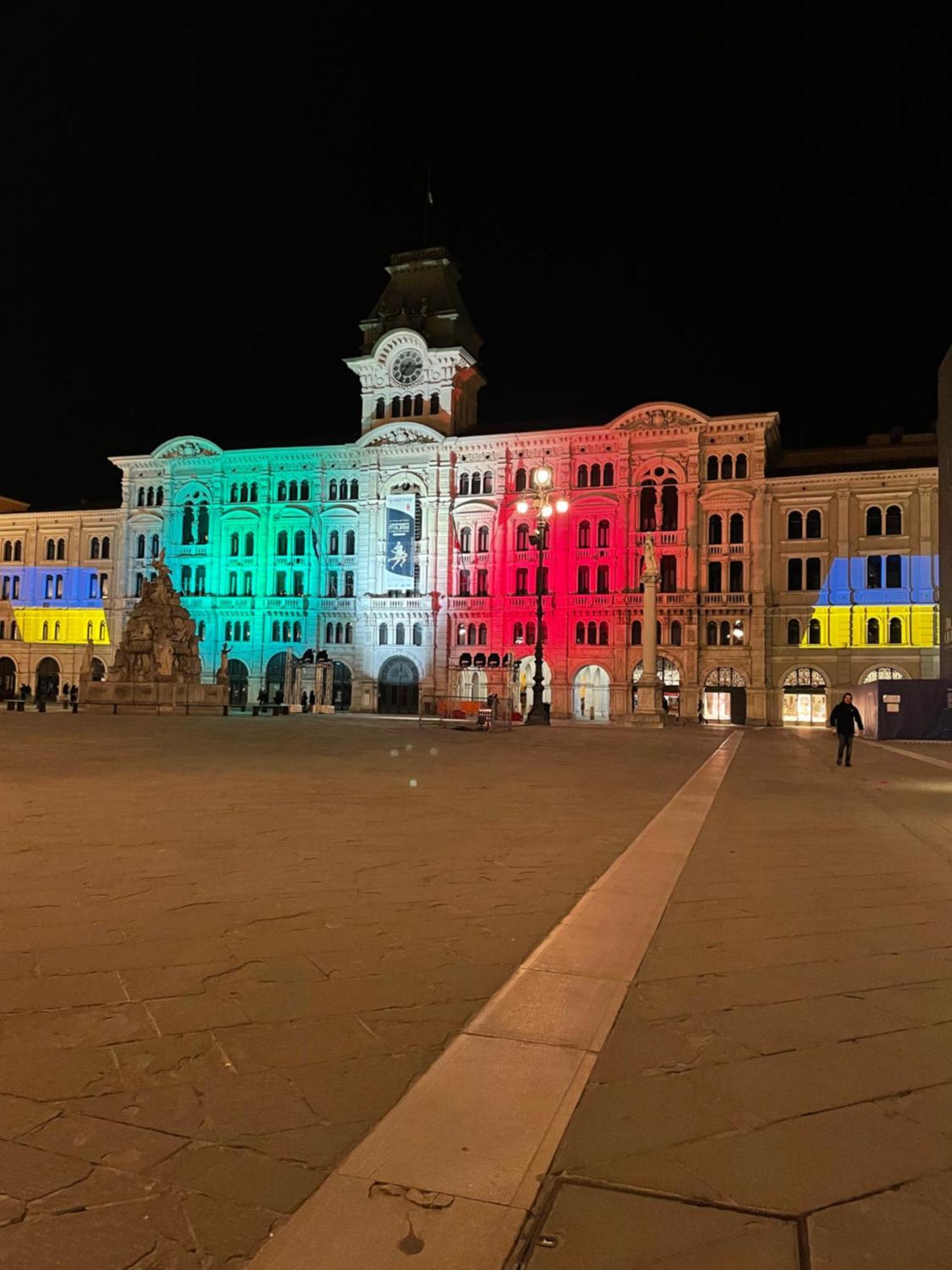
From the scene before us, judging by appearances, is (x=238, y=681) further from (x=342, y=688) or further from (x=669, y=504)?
(x=669, y=504)

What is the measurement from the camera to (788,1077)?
12.1 ft

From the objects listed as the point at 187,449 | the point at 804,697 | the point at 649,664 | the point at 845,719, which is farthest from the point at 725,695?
the point at 187,449

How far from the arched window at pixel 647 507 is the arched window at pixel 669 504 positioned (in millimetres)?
477

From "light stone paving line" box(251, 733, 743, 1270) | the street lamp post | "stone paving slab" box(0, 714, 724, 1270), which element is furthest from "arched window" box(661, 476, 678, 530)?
"light stone paving line" box(251, 733, 743, 1270)

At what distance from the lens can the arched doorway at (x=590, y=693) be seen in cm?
5528

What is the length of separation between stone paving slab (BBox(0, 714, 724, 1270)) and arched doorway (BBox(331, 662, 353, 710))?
47493 mm

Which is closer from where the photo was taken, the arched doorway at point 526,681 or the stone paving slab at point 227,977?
the stone paving slab at point 227,977

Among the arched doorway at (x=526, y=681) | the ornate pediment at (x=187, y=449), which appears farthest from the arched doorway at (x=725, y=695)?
the ornate pediment at (x=187, y=449)

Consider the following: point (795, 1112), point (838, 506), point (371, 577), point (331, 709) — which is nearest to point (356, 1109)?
point (795, 1112)

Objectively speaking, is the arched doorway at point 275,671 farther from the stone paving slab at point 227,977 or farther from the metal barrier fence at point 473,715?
the stone paving slab at point 227,977

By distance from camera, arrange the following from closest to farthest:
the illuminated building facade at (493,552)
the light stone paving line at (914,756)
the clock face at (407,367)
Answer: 1. the light stone paving line at (914,756)
2. the illuminated building facade at (493,552)
3. the clock face at (407,367)

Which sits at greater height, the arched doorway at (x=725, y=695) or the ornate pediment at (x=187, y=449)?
the ornate pediment at (x=187, y=449)

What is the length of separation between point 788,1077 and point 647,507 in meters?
53.5

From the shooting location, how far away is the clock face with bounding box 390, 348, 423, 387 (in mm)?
61094
